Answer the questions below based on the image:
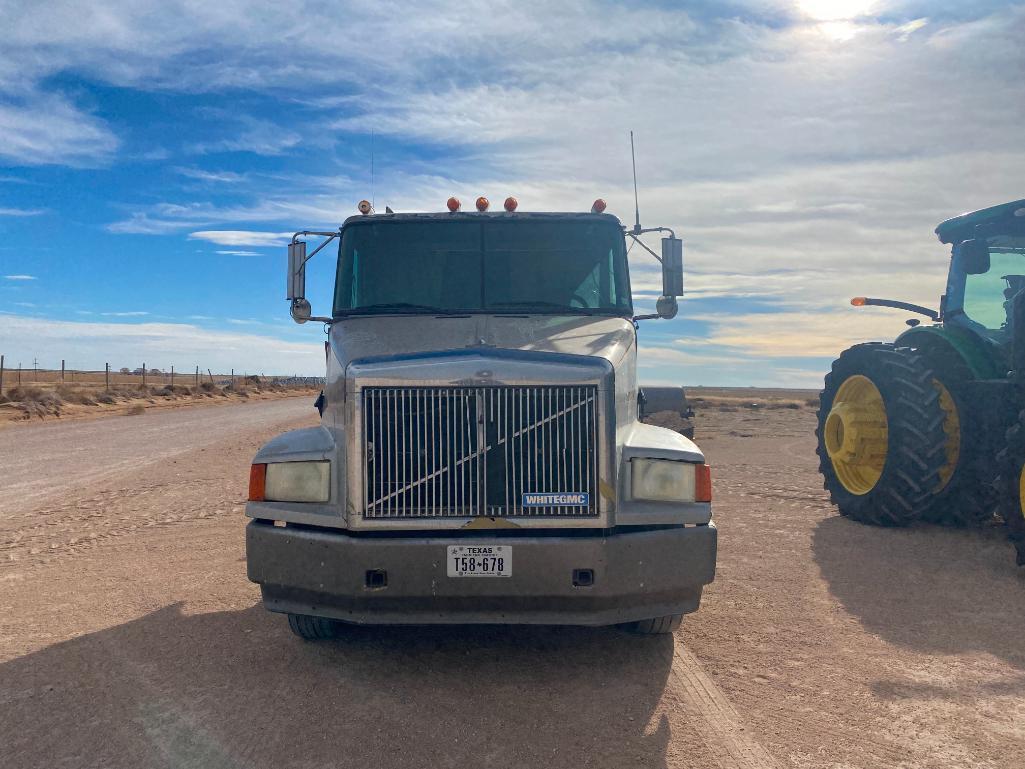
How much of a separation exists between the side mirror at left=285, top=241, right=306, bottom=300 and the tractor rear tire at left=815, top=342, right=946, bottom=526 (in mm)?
5796

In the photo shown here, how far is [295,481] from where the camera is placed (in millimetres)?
4594

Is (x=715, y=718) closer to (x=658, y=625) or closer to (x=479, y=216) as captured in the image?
(x=658, y=625)

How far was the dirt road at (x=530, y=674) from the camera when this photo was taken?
3.67 metres

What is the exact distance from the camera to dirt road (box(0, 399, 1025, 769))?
367 cm

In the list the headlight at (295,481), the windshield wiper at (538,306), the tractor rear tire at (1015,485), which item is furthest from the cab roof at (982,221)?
the headlight at (295,481)

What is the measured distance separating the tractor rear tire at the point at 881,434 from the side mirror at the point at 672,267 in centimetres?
327

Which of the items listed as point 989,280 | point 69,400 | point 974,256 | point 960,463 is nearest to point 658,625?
point 960,463

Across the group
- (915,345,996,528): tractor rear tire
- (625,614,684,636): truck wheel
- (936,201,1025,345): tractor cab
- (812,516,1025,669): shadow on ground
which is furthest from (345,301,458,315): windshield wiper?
(936,201,1025,345): tractor cab

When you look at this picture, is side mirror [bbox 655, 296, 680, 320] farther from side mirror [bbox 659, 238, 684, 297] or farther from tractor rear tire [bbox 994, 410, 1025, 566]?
tractor rear tire [bbox 994, 410, 1025, 566]

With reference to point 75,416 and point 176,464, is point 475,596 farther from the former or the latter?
point 75,416

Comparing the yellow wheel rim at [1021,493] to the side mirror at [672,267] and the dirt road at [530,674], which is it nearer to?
the dirt road at [530,674]

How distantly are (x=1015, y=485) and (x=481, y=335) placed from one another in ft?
14.6

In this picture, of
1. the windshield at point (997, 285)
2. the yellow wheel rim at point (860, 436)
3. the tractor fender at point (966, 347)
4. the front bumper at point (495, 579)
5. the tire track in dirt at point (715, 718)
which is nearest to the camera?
the tire track in dirt at point (715, 718)

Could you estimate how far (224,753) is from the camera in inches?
141
